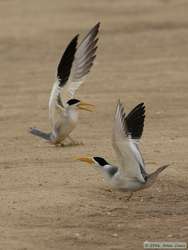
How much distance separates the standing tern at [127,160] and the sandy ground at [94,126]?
26 centimetres

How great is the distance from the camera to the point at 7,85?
760 inches

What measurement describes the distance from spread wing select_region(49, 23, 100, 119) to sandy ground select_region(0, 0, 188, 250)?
2.33ft

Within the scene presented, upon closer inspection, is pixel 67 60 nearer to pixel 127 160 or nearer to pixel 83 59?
pixel 83 59

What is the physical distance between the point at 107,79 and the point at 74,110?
20.2 feet

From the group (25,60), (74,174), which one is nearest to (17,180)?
(74,174)

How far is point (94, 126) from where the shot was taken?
49.2ft

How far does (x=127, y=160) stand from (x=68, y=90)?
368 cm

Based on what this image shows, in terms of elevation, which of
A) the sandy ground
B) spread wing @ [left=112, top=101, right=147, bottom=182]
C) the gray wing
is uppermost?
spread wing @ [left=112, top=101, right=147, bottom=182]

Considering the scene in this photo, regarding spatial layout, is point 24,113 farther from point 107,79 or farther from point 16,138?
point 107,79

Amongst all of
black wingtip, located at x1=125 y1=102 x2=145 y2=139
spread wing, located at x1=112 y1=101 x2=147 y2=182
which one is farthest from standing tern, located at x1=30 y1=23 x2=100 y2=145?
spread wing, located at x1=112 y1=101 x2=147 y2=182

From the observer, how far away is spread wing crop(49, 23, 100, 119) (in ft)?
44.2

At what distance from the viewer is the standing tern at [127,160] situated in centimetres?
1002

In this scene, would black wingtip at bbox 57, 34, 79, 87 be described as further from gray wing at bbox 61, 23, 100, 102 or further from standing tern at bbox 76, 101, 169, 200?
standing tern at bbox 76, 101, 169, 200

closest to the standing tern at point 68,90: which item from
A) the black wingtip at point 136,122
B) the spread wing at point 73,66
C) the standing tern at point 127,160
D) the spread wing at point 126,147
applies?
the spread wing at point 73,66
